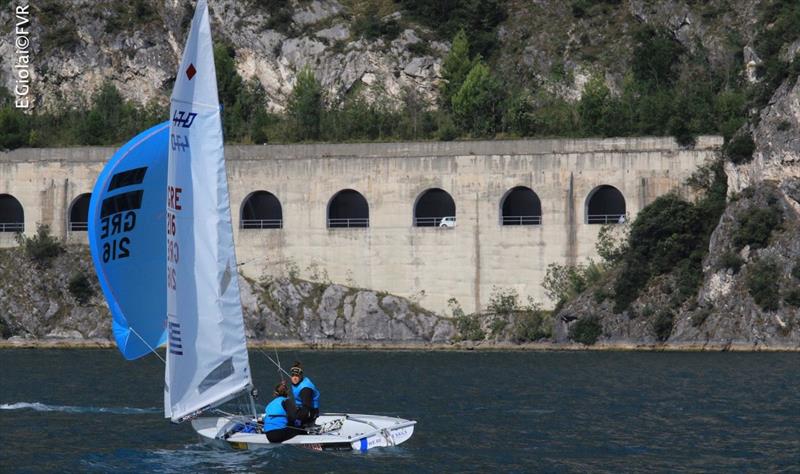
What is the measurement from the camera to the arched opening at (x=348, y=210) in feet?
258

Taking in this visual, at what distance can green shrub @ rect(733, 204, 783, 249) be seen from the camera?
2611 inches

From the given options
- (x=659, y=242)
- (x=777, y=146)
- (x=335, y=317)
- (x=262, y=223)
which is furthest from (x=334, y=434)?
(x=262, y=223)

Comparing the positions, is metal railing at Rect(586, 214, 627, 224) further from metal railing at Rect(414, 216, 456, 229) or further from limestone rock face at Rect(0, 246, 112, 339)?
limestone rock face at Rect(0, 246, 112, 339)

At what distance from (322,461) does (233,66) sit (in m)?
61.3

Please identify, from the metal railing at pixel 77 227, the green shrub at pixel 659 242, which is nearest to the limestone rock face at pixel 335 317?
the green shrub at pixel 659 242

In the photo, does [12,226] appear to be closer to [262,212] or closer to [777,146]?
[262,212]

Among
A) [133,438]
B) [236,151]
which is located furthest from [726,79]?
[133,438]

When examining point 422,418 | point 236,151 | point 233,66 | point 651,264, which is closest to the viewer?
point 422,418

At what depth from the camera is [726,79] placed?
87.2 m

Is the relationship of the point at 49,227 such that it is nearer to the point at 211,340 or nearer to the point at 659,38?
the point at 659,38

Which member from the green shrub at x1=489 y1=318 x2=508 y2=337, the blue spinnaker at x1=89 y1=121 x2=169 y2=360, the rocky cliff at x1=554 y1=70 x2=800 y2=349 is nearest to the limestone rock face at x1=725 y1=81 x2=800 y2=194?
the rocky cliff at x1=554 y1=70 x2=800 y2=349

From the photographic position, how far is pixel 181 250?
1315 inches

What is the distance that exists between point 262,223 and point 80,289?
30.6 feet

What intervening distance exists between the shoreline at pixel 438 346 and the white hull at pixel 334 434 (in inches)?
1174
